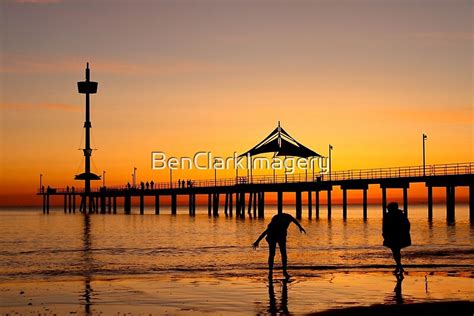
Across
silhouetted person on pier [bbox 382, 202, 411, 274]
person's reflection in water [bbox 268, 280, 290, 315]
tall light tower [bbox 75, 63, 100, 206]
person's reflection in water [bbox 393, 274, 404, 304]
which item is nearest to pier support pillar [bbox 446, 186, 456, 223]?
silhouetted person on pier [bbox 382, 202, 411, 274]

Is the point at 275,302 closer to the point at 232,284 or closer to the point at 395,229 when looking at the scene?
the point at 232,284

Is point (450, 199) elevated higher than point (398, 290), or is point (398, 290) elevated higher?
point (450, 199)

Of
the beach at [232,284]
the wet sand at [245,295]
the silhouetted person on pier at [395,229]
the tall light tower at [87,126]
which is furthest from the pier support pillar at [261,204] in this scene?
the silhouetted person on pier at [395,229]

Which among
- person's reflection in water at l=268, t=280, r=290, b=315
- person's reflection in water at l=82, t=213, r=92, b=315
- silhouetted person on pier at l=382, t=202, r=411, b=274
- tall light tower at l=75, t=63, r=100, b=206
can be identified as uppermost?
tall light tower at l=75, t=63, r=100, b=206

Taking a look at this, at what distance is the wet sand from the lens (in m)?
12.0

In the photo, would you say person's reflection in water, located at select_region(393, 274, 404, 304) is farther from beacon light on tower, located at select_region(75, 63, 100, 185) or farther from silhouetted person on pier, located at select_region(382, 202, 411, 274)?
beacon light on tower, located at select_region(75, 63, 100, 185)

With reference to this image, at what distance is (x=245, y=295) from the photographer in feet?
45.1

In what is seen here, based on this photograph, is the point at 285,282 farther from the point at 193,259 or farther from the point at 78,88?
the point at 78,88

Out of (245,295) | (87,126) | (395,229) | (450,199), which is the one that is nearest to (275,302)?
(245,295)

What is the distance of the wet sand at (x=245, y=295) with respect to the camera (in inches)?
472

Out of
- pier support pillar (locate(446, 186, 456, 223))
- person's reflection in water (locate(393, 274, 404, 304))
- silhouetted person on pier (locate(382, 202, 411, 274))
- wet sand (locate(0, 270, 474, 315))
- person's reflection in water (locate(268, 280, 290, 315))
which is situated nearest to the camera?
person's reflection in water (locate(268, 280, 290, 315))

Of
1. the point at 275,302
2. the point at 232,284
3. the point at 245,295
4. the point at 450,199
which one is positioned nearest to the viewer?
the point at 275,302

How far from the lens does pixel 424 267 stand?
19.0 m

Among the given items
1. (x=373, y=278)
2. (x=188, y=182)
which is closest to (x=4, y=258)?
(x=373, y=278)
